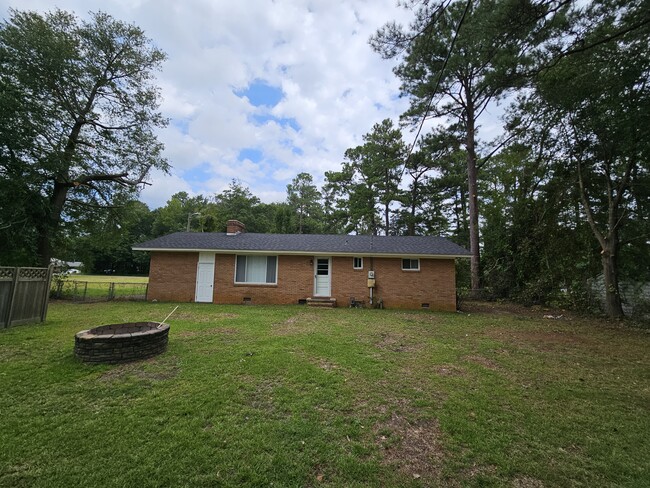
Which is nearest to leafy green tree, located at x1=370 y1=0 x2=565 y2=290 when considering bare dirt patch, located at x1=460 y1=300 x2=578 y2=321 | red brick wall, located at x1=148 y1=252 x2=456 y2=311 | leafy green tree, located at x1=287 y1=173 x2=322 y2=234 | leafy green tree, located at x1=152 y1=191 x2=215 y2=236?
red brick wall, located at x1=148 y1=252 x2=456 y2=311

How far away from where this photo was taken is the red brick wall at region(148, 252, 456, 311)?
13.0 meters

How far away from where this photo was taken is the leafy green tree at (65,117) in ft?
40.0

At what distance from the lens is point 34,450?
8.81 ft

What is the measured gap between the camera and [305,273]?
13523 mm

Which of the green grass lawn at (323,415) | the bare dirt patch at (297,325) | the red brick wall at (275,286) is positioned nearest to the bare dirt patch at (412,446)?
the green grass lawn at (323,415)

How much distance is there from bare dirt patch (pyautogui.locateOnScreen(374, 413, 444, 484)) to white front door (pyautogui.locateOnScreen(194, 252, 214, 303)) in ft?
38.1

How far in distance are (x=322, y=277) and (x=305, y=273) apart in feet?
2.60

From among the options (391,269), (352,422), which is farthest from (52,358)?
(391,269)

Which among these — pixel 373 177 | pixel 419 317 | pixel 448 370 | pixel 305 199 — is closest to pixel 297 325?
pixel 448 370

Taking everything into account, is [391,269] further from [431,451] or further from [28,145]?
[28,145]

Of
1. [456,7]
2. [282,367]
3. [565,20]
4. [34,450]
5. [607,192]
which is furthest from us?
[607,192]

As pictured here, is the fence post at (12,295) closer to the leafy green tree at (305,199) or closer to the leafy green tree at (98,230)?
the leafy green tree at (98,230)

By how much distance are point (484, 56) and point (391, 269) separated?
27.1 ft

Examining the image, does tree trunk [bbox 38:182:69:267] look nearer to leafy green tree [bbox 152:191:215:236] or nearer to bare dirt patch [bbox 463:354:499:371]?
bare dirt patch [bbox 463:354:499:371]
